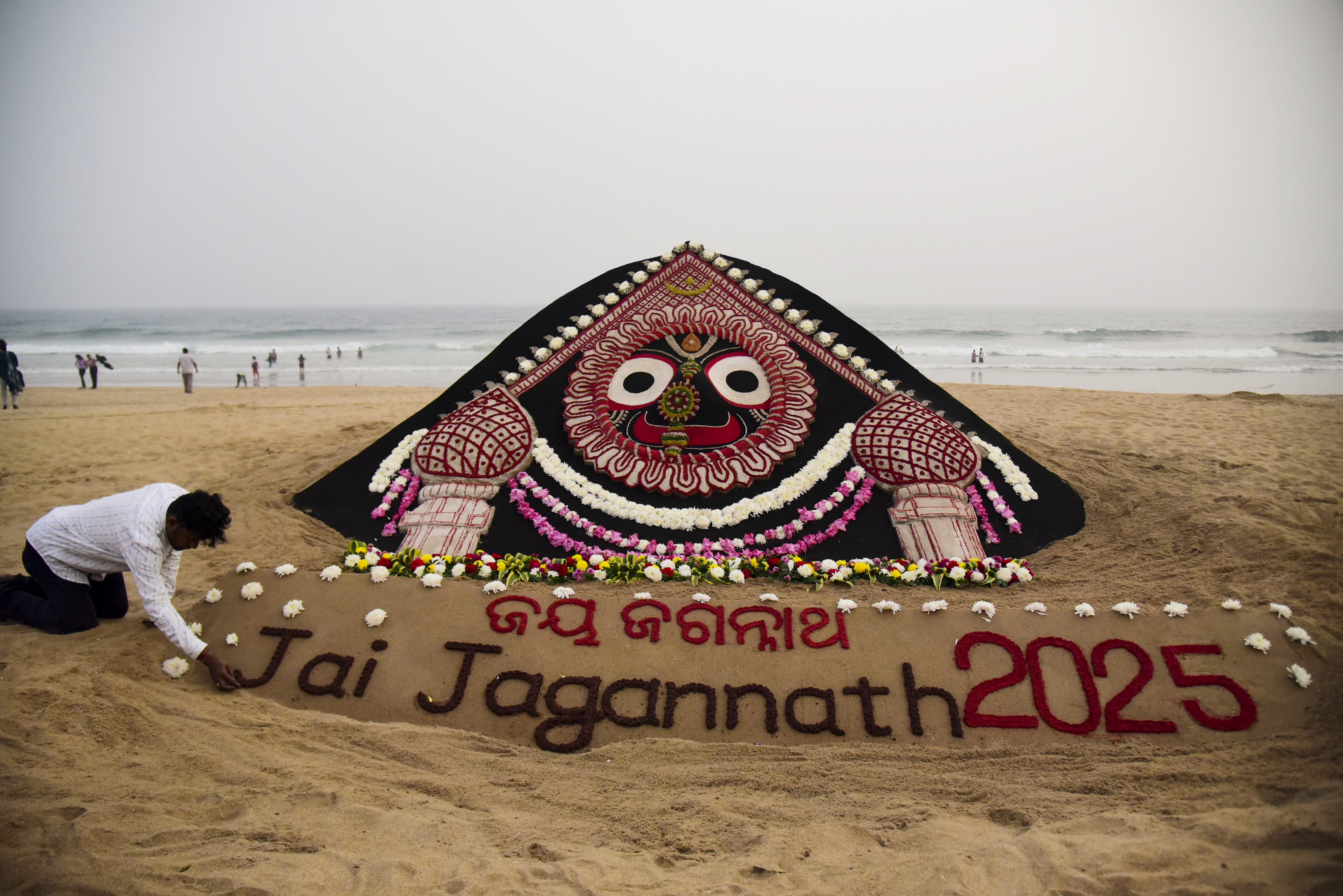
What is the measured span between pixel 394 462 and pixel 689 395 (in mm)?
2316

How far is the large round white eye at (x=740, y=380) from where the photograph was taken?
5605mm

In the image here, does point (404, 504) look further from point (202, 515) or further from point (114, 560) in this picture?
point (202, 515)

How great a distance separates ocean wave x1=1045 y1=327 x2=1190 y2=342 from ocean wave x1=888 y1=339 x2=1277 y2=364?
1.87m

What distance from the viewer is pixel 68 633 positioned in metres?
3.73

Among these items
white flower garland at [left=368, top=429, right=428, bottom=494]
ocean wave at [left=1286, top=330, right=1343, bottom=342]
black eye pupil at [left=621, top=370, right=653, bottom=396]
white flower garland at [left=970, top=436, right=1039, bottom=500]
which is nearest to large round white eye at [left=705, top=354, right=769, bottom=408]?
black eye pupil at [left=621, top=370, right=653, bottom=396]

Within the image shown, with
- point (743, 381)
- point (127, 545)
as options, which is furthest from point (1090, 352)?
point (127, 545)

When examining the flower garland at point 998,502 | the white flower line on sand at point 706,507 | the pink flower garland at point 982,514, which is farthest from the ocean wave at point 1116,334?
the white flower line on sand at point 706,507

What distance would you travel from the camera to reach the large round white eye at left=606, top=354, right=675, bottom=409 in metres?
5.65

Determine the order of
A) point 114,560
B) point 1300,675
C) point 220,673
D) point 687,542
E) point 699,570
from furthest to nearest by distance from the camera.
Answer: point 687,542, point 699,570, point 114,560, point 220,673, point 1300,675

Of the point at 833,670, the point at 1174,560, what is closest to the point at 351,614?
the point at 833,670

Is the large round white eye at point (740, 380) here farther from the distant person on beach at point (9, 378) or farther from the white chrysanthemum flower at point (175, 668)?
the distant person on beach at point (9, 378)

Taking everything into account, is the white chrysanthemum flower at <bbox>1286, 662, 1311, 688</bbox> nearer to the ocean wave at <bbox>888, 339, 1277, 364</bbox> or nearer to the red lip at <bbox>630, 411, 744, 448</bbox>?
the red lip at <bbox>630, 411, 744, 448</bbox>

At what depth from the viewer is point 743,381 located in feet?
18.7

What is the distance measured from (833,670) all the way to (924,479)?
2058 millimetres
